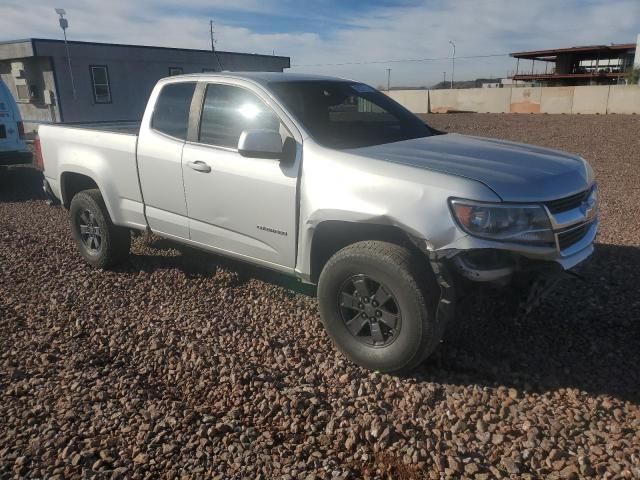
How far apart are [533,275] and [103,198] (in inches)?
156

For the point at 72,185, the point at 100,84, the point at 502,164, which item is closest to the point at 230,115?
the point at 502,164

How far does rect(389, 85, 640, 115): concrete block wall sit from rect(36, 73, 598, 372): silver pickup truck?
3083 cm

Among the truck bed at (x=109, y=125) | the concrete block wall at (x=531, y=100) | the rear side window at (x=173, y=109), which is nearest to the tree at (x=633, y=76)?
the concrete block wall at (x=531, y=100)

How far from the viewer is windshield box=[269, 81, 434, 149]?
12.6ft

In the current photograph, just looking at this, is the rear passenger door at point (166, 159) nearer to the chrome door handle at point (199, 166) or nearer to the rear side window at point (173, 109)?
the rear side window at point (173, 109)

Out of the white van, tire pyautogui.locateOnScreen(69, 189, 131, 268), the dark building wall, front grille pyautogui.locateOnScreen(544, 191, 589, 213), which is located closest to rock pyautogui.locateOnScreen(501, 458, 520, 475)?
front grille pyautogui.locateOnScreen(544, 191, 589, 213)

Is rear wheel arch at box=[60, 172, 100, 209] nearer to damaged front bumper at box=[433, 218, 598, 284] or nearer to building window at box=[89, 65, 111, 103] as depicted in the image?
damaged front bumper at box=[433, 218, 598, 284]

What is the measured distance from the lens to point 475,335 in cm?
380

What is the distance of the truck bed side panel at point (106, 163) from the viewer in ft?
15.7

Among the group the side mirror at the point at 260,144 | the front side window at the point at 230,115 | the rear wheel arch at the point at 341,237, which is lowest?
the rear wheel arch at the point at 341,237

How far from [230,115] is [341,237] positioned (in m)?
1.38

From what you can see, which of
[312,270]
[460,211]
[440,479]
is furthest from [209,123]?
[440,479]

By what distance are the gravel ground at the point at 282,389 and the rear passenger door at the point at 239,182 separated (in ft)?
2.10

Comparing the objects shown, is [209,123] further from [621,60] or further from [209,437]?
[621,60]
